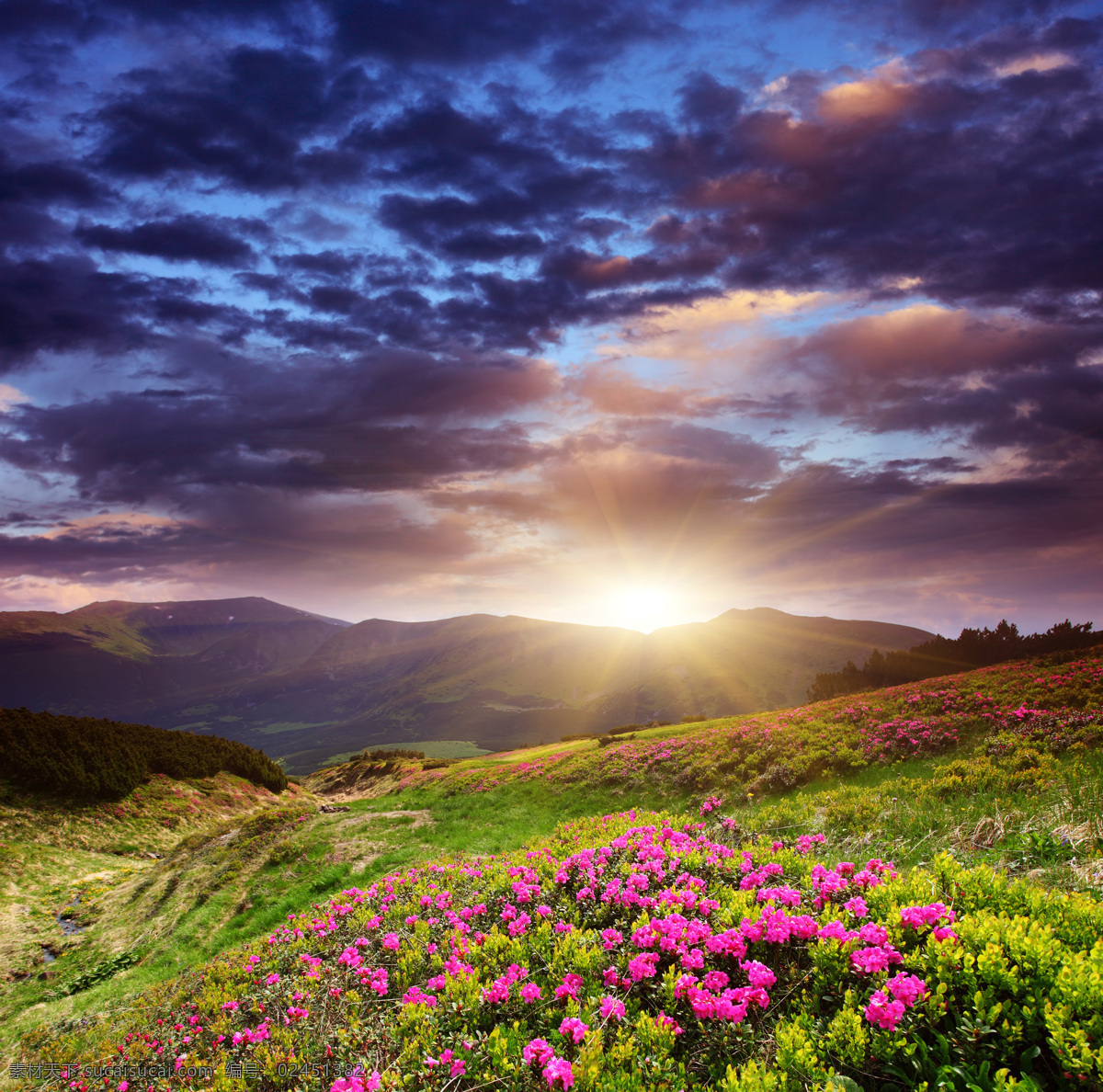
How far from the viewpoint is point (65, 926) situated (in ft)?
54.4

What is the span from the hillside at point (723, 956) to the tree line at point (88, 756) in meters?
14.8

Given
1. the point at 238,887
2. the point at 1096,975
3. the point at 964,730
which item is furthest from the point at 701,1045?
the point at 238,887

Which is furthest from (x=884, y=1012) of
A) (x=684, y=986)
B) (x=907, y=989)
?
(x=684, y=986)

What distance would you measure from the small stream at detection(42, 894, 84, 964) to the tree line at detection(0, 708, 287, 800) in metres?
9.49

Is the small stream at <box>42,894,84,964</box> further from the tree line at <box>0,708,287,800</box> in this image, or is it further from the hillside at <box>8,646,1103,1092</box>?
the tree line at <box>0,708,287,800</box>

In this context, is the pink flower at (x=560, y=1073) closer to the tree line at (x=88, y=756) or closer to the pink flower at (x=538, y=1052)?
the pink flower at (x=538, y=1052)

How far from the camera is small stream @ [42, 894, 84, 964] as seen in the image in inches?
591

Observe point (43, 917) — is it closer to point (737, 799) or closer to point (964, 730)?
point (737, 799)

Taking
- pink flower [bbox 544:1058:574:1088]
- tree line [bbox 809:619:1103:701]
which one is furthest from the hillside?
tree line [bbox 809:619:1103:701]

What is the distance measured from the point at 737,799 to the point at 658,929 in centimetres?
1097

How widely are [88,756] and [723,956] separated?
34.8m

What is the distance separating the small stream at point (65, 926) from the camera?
591 inches

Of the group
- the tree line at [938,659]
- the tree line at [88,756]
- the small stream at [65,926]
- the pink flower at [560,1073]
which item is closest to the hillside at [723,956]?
the pink flower at [560,1073]

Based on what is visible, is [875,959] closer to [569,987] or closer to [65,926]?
[569,987]
